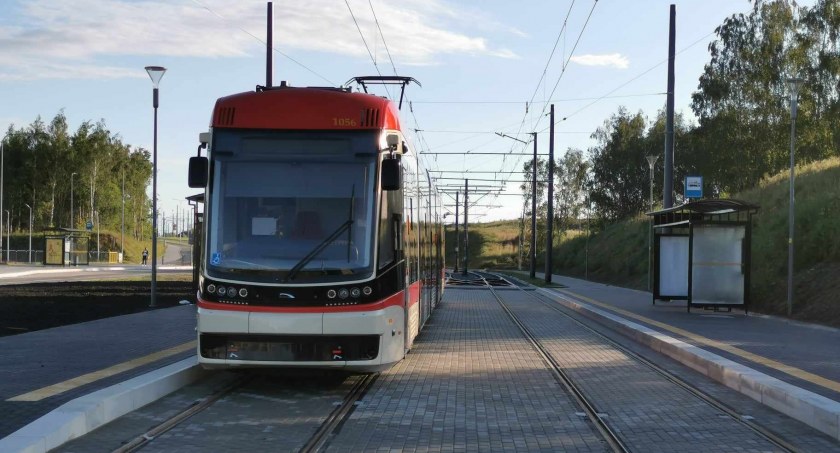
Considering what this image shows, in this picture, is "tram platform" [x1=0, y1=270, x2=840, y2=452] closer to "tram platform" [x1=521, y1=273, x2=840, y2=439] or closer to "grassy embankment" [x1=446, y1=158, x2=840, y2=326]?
"tram platform" [x1=521, y1=273, x2=840, y2=439]

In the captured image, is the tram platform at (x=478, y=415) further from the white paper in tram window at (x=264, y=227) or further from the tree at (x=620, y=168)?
the tree at (x=620, y=168)

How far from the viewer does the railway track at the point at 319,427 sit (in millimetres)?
7580

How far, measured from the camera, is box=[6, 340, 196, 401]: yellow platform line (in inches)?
366

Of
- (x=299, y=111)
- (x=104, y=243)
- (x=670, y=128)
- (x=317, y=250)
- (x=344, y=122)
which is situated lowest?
(x=104, y=243)

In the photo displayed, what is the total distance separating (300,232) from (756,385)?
522 cm

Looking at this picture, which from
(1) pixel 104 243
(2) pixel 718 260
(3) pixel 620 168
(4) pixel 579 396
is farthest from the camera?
(1) pixel 104 243

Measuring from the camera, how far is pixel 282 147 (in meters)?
10.5

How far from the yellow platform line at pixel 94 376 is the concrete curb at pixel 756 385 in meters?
Answer: 7.18

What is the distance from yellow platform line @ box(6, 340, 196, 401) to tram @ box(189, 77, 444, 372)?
4.64 feet

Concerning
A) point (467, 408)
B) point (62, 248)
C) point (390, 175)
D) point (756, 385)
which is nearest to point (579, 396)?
point (467, 408)

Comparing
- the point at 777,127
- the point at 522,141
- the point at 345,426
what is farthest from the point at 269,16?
the point at 777,127

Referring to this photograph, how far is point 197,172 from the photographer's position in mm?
10297

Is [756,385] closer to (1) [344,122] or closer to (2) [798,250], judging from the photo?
(1) [344,122]

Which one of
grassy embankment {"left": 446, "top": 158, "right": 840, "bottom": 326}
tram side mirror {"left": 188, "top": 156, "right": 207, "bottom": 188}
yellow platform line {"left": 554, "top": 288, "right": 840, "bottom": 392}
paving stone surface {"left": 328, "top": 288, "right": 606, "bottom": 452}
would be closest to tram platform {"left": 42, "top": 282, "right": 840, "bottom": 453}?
paving stone surface {"left": 328, "top": 288, "right": 606, "bottom": 452}
